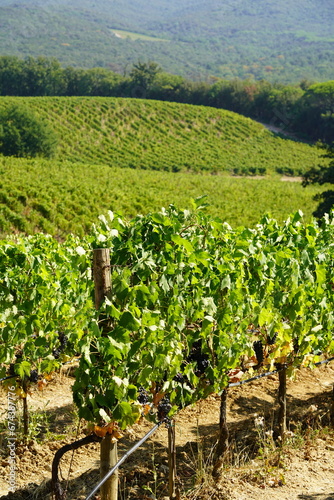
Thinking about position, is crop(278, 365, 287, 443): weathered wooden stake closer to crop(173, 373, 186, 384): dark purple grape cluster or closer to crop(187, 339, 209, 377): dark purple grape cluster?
crop(187, 339, 209, 377): dark purple grape cluster

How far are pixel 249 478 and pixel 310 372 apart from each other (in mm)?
3750

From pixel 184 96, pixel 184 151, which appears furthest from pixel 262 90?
pixel 184 151

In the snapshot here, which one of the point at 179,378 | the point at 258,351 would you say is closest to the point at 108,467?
the point at 179,378

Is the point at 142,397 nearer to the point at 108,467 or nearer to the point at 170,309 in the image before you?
the point at 108,467

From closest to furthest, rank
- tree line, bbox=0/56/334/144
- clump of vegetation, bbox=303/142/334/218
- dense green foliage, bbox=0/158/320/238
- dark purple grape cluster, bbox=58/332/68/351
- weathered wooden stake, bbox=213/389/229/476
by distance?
1. weathered wooden stake, bbox=213/389/229/476
2. dark purple grape cluster, bbox=58/332/68/351
3. dense green foliage, bbox=0/158/320/238
4. clump of vegetation, bbox=303/142/334/218
5. tree line, bbox=0/56/334/144

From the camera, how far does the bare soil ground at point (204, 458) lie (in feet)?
15.2

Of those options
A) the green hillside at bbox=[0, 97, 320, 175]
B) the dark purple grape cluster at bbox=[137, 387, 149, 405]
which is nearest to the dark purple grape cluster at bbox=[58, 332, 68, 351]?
the dark purple grape cluster at bbox=[137, 387, 149, 405]

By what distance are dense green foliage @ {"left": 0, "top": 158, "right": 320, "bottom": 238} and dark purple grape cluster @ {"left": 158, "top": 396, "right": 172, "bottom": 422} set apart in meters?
18.0

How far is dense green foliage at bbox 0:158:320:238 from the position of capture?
2272 centimetres

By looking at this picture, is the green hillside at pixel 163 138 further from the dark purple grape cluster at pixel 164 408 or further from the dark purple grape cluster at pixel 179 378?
the dark purple grape cluster at pixel 164 408

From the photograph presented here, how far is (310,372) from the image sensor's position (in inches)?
325

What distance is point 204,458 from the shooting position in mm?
5266

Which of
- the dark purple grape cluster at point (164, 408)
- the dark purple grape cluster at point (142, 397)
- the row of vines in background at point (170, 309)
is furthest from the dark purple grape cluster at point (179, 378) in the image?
the dark purple grape cluster at point (142, 397)

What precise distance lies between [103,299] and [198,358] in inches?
55.2
